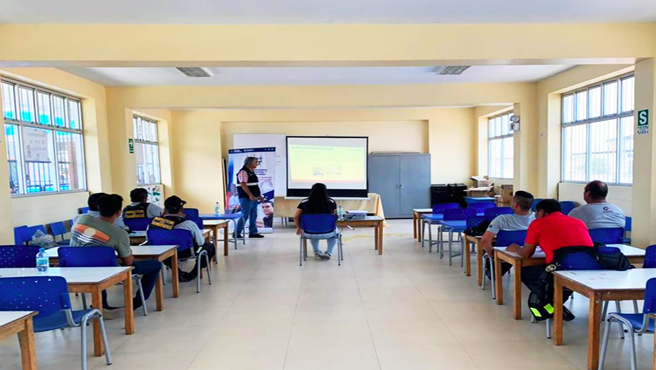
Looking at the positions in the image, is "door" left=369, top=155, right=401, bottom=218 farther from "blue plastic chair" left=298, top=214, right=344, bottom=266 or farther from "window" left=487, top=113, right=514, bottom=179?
"blue plastic chair" left=298, top=214, right=344, bottom=266

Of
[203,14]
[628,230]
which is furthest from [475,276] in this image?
[203,14]

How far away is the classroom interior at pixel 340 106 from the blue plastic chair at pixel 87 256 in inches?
26.2

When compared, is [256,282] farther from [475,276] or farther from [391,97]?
[391,97]

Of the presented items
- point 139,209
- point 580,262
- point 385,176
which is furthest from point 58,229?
point 385,176

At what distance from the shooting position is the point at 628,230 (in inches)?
216

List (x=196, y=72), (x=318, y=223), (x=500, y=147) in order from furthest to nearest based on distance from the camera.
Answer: (x=500, y=147) < (x=196, y=72) < (x=318, y=223)

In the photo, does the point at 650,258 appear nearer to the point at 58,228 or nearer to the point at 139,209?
the point at 139,209

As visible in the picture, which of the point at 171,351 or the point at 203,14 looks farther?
the point at 203,14

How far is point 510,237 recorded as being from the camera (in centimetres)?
402

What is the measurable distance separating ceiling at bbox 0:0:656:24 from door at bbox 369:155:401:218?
6.15 meters

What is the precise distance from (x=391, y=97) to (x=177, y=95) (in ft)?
13.7

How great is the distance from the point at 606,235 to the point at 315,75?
4.74 metres

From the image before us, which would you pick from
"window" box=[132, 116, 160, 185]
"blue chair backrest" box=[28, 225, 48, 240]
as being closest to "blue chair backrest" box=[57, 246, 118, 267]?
"blue chair backrest" box=[28, 225, 48, 240]

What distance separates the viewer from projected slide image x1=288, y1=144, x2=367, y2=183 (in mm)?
9523
